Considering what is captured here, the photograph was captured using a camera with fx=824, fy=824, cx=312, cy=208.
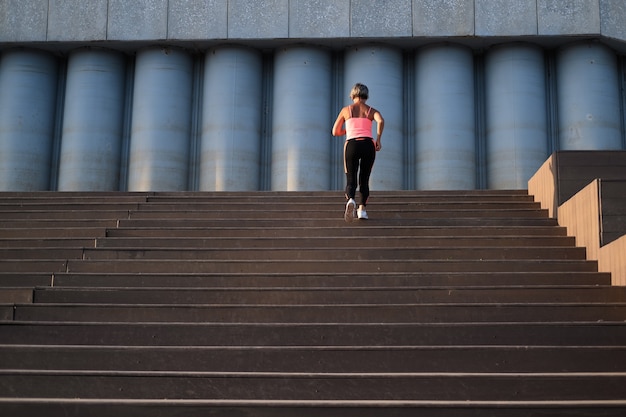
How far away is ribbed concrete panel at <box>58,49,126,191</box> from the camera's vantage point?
56.6 ft

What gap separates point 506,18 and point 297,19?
428 cm

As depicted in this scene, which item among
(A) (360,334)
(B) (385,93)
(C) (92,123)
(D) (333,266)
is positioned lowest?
(A) (360,334)

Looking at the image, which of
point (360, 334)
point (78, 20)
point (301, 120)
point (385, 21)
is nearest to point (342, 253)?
point (360, 334)

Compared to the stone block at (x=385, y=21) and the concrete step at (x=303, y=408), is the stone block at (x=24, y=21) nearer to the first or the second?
the stone block at (x=385, y=21)

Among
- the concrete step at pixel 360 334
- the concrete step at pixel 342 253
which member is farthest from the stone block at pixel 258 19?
the concrete step at pixel 360 334

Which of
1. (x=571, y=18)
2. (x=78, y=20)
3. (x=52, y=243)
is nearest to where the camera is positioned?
(x=52, y=243)

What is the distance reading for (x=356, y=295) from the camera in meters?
7.51

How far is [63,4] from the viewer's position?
1744cm

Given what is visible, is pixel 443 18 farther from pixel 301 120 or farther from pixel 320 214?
pixel 320 214

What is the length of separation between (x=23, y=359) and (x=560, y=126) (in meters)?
13.3

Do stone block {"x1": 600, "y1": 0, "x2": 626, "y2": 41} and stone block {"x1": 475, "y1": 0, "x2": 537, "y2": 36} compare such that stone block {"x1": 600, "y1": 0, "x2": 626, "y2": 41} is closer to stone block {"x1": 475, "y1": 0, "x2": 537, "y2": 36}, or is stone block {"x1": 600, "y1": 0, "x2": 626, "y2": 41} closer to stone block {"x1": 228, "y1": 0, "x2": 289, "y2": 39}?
stone block {"x1": 475, "y1": 0, "x2": 537, "y2": 36}

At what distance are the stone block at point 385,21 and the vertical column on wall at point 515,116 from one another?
2024 millimetres

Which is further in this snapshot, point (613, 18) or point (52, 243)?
point (613, 18)

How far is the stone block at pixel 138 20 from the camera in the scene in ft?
56.6
